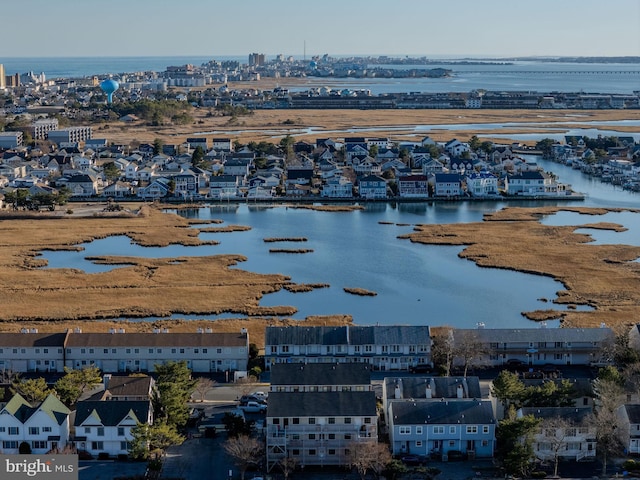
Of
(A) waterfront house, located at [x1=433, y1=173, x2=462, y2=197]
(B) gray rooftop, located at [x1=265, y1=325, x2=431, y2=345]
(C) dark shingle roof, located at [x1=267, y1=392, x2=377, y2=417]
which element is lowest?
(B) gray rooftop, located at [x1=265, y1=325, x2=431, y2=345]

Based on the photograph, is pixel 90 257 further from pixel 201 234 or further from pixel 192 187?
pixel 192 187

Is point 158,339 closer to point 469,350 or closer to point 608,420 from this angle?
point 469,350

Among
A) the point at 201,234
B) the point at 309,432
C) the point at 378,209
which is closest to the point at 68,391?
the point at 309,432

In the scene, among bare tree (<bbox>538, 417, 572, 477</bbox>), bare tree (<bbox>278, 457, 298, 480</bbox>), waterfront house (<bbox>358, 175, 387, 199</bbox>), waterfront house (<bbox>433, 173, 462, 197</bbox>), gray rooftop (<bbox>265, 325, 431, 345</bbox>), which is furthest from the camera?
waterfront house (<bbox>433, 173, 462, 197</bbox>)

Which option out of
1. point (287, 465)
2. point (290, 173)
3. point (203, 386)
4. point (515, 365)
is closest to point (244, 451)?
point (287, 465)

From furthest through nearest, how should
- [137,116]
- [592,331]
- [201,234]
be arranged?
[137,116] → [201,234] → [592,331]

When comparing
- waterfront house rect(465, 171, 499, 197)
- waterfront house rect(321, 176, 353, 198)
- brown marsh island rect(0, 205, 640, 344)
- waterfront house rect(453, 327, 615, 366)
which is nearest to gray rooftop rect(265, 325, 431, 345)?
waterfront house rect(453, 327, 615, 366)

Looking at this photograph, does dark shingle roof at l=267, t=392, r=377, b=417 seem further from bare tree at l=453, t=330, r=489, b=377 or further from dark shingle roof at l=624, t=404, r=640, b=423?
dark shingle roof at l=624, t=404, r=640, b=423

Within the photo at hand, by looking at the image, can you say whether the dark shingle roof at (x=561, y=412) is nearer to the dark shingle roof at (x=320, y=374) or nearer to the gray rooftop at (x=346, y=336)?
the dark shingle roof at (x=320, y=374)
